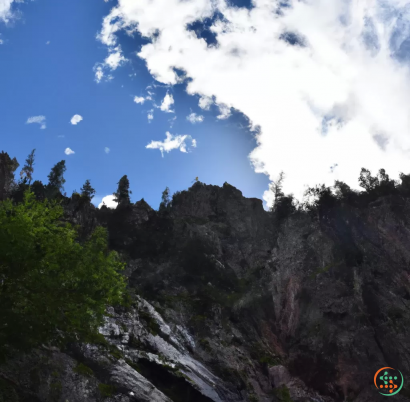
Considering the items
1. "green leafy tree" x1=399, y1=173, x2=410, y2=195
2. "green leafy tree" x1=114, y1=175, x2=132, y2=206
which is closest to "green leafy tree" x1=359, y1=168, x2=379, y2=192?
"green leafy tree" x1=399, y1=173, x2=410, y2=195

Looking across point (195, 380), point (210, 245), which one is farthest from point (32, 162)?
point (195, 380)

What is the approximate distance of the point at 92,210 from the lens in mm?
80062

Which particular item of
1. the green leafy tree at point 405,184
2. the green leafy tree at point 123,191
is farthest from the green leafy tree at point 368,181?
the green leafy tree at point 123,191

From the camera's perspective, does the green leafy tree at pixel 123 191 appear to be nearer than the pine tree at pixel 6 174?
No

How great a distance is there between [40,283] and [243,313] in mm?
46473

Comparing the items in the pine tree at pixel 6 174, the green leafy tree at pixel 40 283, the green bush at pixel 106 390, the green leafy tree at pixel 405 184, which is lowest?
the green bush at pixel 106 390

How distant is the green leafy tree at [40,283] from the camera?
16250mm

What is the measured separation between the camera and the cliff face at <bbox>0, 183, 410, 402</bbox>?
83.3ft

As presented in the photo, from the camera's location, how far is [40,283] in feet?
56.6

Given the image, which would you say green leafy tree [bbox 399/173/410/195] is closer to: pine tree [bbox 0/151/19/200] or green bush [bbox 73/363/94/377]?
green bush [bbox 73/363/94/377]

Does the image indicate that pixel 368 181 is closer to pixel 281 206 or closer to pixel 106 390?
pixel 281 206

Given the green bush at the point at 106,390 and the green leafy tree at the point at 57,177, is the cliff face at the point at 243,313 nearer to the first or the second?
the green bush at the point at 106,390

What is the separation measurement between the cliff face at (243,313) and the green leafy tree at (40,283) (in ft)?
10.3

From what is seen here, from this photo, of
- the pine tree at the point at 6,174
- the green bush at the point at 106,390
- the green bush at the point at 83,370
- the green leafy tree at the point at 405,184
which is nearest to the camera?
the green bush at the point at 106,390
